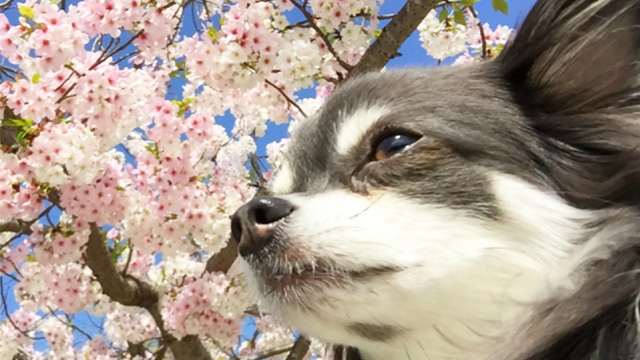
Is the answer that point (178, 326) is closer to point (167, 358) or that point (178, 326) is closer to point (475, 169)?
point (167, 358)

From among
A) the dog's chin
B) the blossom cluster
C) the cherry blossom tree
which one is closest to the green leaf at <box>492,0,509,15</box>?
the cherry blossom tree

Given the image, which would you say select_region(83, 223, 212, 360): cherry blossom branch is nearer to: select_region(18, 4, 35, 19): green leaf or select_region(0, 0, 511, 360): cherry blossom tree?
select_region(0, 0, 511, 360): cherry blossom tree

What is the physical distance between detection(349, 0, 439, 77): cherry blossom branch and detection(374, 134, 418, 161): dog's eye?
1.97 m

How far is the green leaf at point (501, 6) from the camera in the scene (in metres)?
3.85

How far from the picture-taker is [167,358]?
5898mm

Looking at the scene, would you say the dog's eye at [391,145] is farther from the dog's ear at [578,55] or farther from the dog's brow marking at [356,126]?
the dog's ear at [578,55]

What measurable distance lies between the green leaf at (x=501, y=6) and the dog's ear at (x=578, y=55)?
222cm

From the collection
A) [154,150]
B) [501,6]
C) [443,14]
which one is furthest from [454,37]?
[154,150]

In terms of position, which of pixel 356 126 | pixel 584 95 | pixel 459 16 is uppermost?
pixel 459 16

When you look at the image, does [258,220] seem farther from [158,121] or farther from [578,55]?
[158,121]

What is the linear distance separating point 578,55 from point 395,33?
203 cm

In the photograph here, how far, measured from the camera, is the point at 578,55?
5.53 feet

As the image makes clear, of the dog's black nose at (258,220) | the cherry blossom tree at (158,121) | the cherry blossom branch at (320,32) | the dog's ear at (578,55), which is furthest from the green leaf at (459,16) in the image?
the dog's black nose at (258,220)

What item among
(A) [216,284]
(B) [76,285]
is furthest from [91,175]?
(B) [76,285]
